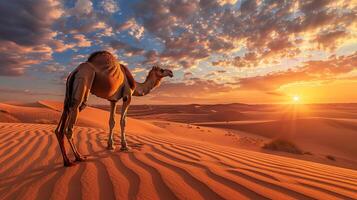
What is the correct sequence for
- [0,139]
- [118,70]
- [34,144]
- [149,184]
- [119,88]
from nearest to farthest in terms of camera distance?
[149,184], [118,70], [119,88], [34,144], [0,139]

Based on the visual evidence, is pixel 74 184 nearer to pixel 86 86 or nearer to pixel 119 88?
pixel 86 86

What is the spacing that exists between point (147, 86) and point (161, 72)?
562mm

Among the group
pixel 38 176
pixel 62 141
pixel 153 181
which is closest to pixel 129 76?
pixel 62 141

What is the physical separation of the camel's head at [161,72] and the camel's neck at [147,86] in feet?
0.39

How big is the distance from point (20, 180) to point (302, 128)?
21942mm

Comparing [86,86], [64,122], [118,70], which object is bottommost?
[64,122]

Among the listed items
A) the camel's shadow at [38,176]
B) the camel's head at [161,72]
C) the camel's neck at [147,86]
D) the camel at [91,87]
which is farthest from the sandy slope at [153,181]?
the camel's head at [161,72]

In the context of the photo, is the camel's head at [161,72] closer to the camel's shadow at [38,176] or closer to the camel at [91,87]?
the camel at [91,87]

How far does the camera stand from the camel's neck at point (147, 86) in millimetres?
6797

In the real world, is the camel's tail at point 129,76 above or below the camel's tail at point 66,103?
above

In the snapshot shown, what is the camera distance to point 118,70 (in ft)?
17.7

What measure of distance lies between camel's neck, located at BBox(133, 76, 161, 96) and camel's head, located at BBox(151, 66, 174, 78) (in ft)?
0.39

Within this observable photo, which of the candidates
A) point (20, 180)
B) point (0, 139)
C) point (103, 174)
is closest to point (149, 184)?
point (103, 174)

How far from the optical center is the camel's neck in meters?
6.80
